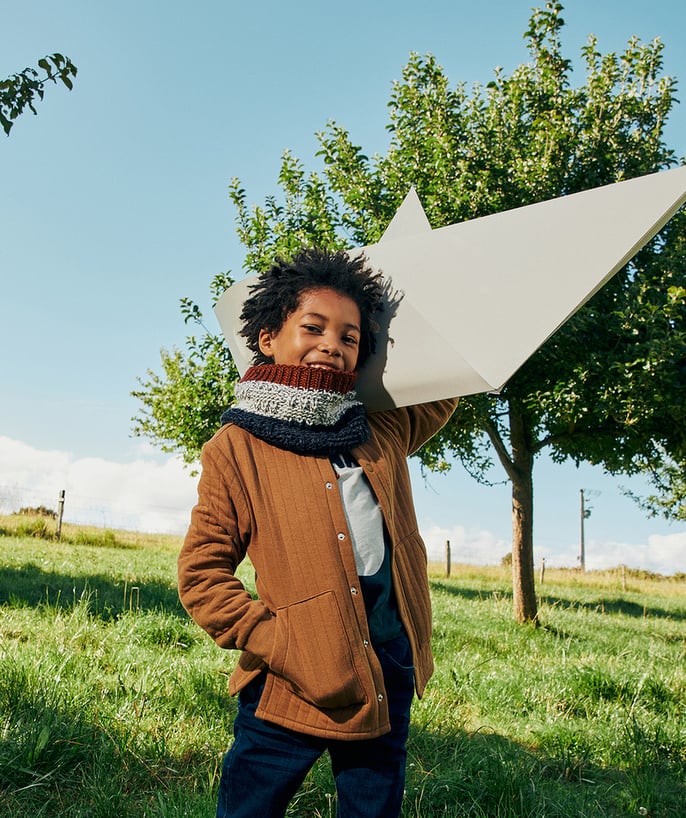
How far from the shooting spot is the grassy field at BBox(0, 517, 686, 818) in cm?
320

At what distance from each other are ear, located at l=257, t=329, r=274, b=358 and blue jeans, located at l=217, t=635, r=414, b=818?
1.00 metres

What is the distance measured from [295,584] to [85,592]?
618cm

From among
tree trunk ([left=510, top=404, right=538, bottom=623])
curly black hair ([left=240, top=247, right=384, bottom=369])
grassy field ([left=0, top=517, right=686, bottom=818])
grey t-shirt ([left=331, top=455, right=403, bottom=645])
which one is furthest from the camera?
tree trunk ([left=510, top=404, right=538, bottom=623])

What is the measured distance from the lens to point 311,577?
194 centimetres

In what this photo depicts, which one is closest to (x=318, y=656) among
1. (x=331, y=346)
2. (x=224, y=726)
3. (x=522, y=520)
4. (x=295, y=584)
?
(x=295, y=584)

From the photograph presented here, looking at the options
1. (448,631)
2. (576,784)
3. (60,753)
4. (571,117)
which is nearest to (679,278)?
(571,117)

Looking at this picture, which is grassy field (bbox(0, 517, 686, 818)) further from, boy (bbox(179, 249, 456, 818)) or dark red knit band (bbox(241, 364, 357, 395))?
dark red knit band (bbox(241, 364, 357, 395))

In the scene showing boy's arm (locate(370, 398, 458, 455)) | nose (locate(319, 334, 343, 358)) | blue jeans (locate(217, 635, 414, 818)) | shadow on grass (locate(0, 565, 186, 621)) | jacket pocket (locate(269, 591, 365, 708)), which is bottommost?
shadow on grass (locate(0, 565, 186, 621))

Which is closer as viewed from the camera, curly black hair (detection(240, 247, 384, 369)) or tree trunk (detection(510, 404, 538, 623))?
curly black hair (detection(240, 247, 384, 369))

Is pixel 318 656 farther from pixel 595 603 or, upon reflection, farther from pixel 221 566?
pixel 595 603

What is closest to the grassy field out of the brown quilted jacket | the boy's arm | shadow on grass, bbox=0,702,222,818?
shadow on grass, bbox=0,702,222,818

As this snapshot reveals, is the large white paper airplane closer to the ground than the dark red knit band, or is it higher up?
higher up

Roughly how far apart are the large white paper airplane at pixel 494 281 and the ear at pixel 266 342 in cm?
32

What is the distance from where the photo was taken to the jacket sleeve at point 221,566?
191 cm
